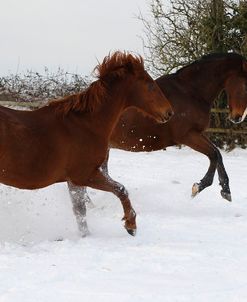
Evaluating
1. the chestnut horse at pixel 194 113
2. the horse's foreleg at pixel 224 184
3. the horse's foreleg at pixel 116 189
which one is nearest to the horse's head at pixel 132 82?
the horse's foreleg at pixel 116 189

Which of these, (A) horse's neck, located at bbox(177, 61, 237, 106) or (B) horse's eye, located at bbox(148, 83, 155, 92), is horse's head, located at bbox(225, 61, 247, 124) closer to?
(A) horse's neck, located at bbox(177, 61, 237, 106)

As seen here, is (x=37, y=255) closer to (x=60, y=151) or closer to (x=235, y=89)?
(x=60, y=151)

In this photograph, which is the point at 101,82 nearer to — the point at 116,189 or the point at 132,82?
the point at 132,82

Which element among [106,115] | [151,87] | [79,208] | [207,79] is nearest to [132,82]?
[151,87]

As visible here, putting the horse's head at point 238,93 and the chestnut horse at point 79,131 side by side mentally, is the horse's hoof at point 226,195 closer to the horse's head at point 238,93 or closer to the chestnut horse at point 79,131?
the horse's head at point 238,93

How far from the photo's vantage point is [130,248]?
4.46 metres

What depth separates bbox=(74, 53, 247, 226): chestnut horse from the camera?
6770 mm

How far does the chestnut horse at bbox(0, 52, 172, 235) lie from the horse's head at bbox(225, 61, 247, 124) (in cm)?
200

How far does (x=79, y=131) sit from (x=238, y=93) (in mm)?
2782

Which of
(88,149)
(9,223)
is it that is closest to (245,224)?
(88,149)

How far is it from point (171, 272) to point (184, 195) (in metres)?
3.50

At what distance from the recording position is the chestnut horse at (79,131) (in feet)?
15.1

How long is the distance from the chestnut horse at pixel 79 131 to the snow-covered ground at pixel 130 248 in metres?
0.47

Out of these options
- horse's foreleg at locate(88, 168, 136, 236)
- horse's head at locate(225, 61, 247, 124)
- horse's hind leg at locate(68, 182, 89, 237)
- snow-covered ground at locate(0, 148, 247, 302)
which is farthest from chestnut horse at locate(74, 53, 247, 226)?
horse's foreleg at locate(88, 168, 136, 236)
